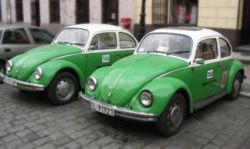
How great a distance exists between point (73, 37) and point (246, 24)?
742 cm

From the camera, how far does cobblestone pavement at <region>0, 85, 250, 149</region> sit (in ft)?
15.9

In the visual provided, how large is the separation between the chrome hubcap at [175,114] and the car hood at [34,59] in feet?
9.26

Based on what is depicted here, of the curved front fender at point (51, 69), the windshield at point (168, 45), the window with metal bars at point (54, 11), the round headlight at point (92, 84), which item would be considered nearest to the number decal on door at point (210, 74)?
the windshield at point (168, 45)

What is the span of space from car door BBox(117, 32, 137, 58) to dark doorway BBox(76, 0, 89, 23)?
31.2ft

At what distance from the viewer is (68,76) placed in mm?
6785

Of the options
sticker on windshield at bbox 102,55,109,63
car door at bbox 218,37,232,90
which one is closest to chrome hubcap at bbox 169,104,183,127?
car door at bbox 218,37,232,90

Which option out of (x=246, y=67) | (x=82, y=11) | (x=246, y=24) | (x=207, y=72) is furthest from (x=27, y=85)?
(x=82, y=11)

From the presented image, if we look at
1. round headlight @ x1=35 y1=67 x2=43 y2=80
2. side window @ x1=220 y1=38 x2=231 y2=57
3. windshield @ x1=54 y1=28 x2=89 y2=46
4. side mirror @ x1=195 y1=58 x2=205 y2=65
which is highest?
windshield @ x1=54 y1=28 x2=89 y2=46

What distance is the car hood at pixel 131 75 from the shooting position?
5.02 metres

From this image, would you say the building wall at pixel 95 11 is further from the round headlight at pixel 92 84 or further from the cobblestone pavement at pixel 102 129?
the round headlight at pixel 92 84

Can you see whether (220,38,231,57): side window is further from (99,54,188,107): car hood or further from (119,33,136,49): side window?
(119,33,136,49): side window

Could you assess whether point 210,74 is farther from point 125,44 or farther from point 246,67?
point 246,67

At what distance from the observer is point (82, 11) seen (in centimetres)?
1758

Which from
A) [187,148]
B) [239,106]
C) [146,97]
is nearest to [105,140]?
[146,97]
